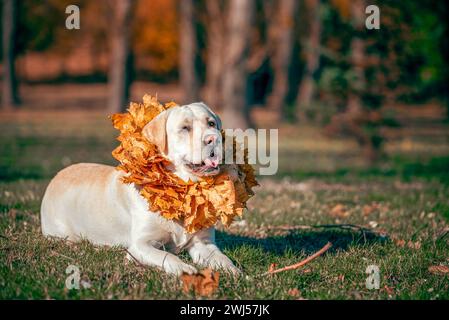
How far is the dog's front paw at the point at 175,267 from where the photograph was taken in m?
4.52

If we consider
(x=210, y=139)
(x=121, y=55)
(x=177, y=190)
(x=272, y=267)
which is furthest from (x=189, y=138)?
(x=121, y=55)

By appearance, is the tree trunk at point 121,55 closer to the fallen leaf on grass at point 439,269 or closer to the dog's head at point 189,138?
the dog's head at point 189,138

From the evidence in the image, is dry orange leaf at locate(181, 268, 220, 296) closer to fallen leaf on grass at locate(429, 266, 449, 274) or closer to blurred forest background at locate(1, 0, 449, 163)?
fallen leaf on grass at locate(429, 266, 449, 274)

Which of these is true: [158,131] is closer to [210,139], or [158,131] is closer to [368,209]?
[210,139]

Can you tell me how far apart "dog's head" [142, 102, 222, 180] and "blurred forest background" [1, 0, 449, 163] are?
9.59 m

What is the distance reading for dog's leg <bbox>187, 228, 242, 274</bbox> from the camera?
15.7ft

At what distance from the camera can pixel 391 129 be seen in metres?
14.9

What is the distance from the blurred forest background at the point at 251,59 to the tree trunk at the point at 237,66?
0.03 m

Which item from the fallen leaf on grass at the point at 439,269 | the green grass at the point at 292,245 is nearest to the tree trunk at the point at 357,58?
the green grass at the point at 292,245

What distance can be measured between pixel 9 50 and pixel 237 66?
623 inches

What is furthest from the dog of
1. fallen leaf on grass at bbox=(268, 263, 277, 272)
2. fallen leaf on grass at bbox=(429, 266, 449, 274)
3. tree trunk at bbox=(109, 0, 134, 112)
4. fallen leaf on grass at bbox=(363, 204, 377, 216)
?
Result: tree trunk at bbox=(109, 0, 134, 112)

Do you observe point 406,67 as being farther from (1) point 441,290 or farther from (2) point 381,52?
(1) point 441,290

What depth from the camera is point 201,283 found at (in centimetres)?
423
